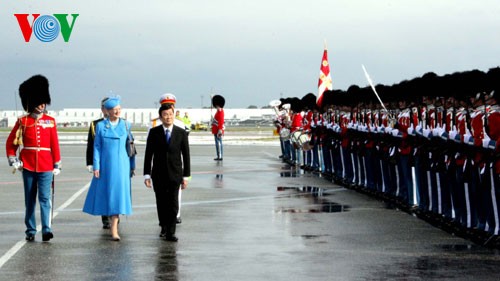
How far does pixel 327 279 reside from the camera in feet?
31.9

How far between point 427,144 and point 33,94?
5381 millimetres

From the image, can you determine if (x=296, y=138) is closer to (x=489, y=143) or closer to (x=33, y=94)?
(x=33, y=94)

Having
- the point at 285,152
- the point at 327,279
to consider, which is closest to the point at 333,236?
the point at 327,279

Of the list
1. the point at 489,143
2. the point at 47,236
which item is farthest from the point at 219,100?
the point at 489,143

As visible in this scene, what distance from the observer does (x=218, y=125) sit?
35.0 metres

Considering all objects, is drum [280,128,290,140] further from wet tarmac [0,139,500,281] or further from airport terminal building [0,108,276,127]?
airport terminal building [0,108,276,127]

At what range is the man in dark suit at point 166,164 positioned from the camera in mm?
12969

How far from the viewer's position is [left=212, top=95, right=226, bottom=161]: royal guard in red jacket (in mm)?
34031

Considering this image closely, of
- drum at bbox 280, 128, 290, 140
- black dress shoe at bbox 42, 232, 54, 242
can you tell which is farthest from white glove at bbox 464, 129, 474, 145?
drum at bbox 280, 128, 290, 140

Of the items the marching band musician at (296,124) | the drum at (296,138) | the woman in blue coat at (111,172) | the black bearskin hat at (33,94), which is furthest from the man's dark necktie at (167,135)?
the marching band musician at (296,124)

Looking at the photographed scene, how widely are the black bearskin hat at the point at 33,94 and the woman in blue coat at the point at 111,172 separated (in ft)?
2.44

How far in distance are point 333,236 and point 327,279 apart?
11.0ft

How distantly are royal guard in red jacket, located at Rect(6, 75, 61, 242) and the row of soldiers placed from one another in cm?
488

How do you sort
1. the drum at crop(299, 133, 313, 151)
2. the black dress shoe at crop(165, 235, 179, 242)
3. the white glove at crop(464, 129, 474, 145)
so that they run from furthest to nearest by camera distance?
1. the drum at crop(299, 133, 313, 151)
2. the black dress shoe at crop(165, 235, 179, 242)
3. the white glove at crop(464, 129, 474, 145)
